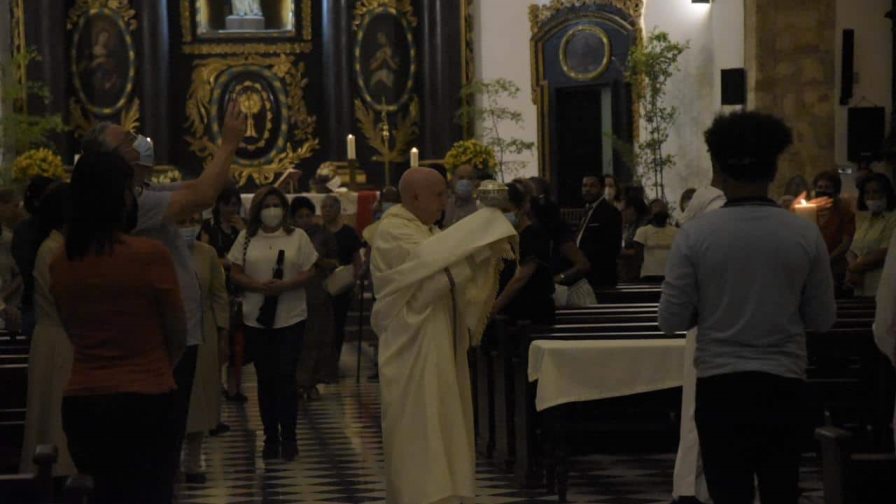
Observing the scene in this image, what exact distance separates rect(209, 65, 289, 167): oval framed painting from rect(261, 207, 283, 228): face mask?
15093 millimetres

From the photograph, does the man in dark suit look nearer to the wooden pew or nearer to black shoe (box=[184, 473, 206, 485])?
black shoe (box=[184, 473, 206, 485])

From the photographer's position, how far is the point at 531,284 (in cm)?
1057

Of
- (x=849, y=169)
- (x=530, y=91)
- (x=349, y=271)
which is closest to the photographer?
(x=349, y=271)

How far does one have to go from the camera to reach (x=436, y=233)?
8602mm

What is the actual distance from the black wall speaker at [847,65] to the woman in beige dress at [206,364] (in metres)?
10.4

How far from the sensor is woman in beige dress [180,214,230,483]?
10.4 meters

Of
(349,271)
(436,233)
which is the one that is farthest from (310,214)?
(436,233)

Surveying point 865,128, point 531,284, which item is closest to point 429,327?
point 531,284

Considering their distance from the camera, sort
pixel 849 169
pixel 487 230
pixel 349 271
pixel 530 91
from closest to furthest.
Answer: pixel 487 230
pixel 349 271
pixel 849 169
pixel 530 91

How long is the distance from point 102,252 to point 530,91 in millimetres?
19653

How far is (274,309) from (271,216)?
2.20ft

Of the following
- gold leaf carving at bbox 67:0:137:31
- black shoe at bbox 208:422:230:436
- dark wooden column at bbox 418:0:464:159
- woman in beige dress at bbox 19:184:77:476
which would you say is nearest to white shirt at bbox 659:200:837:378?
woman in beige dress at bbox 19:184:77:476

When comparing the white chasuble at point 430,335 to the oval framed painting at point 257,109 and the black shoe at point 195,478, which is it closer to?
the black shoe at point 195,478

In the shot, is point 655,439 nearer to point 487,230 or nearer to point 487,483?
point 487,483
